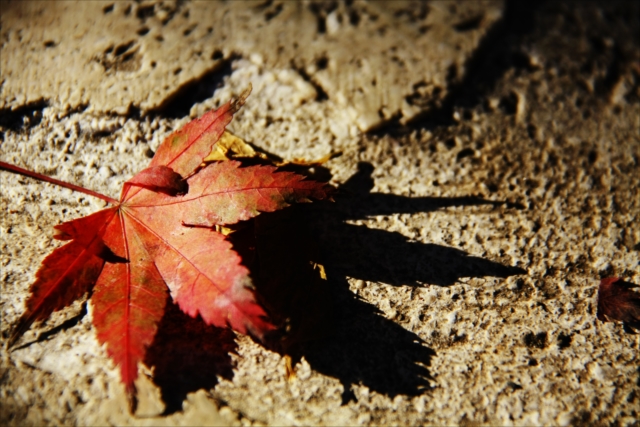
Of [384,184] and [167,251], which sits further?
[384,184]

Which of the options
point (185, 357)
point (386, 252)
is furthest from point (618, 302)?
point (185, 357)

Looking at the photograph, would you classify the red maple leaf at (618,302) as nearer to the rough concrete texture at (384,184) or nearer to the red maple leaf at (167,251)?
the rough concrete texture at (384,184)

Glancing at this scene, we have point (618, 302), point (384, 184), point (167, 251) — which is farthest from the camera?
point (384, 184)

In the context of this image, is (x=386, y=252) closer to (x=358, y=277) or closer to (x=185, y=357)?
(x=358, y=277)

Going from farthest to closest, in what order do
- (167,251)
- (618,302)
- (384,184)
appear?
(384,184), (618,302), (167,251)

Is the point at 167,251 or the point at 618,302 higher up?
the point at 167,251

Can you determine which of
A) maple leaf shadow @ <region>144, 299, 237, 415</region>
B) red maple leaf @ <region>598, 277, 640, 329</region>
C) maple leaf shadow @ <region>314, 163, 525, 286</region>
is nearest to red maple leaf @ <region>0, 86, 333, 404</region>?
maple leaf shadow @ <region>144, 299, 237, 415</region>

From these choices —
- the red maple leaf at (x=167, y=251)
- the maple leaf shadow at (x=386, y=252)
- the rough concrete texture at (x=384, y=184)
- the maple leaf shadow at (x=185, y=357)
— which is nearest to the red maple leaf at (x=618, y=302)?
the rough concrete texture at (x=384, y=184)
